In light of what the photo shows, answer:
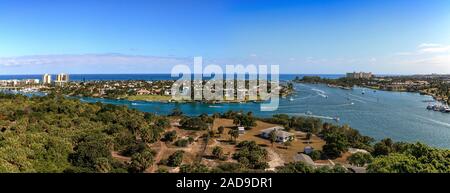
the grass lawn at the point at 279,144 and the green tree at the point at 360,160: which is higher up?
the green tree at the point at 360,160

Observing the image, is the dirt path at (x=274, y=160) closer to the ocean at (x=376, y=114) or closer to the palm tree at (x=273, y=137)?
the palm tree at (x=273, y=137)

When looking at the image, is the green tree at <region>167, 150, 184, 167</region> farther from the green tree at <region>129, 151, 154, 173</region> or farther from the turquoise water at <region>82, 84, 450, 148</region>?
the turquoise water at <region>82, 84, 450, 148</region>

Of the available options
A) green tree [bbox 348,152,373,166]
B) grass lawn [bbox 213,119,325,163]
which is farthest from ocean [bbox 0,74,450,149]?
green tree [bbox 348,152,373,166]

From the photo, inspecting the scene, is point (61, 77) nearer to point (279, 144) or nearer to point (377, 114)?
point (377, 114)

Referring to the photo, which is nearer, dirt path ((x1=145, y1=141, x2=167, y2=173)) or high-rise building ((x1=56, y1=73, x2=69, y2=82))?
dirt path ((x1=145, y1=141, x2=167, y2=173))

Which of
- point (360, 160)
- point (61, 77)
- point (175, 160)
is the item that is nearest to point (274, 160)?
point (360, 160)

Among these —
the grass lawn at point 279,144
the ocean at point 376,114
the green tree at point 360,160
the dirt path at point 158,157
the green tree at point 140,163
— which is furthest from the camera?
the ocean at point 376,114

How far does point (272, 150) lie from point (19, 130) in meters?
4.88

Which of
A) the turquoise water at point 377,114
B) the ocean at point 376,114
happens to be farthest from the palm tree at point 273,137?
the turquoise water at point 377,114

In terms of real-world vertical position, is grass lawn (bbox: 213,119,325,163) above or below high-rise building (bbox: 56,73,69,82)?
below

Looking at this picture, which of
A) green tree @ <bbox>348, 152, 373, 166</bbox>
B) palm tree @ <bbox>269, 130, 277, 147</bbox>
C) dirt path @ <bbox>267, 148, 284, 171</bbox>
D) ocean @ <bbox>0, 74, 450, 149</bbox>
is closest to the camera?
green tree @ <bbox>348, 152, 373, 166</bbox>
